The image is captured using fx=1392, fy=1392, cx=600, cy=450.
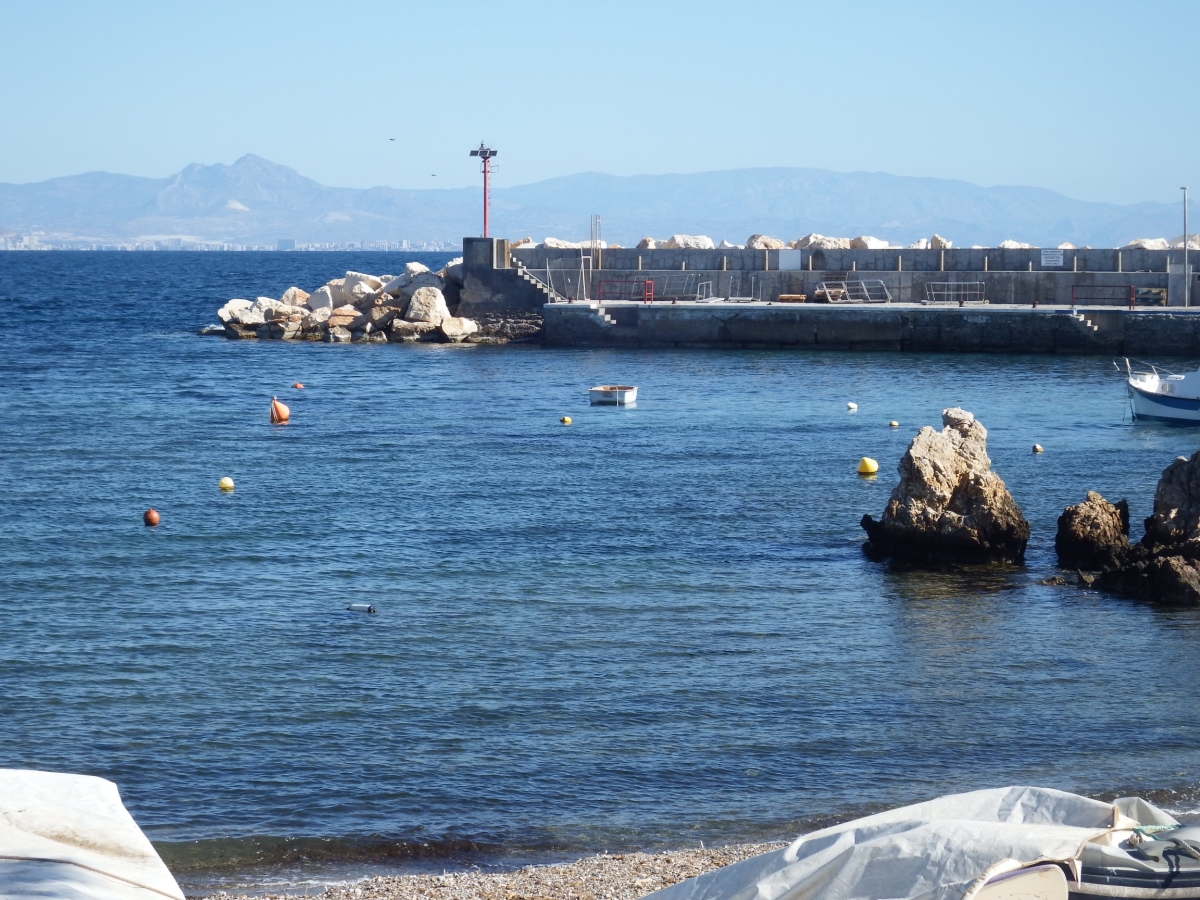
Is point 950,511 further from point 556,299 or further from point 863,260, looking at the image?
point 556,299

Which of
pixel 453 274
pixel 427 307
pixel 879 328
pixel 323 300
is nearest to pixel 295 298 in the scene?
pixel 323 300

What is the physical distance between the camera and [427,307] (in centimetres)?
5184

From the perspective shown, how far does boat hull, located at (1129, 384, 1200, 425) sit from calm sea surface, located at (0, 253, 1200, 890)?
175cm

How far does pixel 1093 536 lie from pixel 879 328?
30299mm

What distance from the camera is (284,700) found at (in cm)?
1256

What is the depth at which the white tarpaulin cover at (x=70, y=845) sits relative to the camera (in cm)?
592

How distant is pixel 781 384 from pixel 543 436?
36.6 ft

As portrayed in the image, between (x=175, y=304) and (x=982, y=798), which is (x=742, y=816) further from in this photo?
(x=175, y=304)

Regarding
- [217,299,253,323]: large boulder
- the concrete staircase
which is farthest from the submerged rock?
[217,299,253,323]: large boulder

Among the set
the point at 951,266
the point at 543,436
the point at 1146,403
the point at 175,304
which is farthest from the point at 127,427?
the point at 175,304

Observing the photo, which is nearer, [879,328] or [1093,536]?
[1093,536]

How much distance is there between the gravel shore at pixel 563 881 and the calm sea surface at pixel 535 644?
22.0 inches

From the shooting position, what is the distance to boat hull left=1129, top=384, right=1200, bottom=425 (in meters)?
30.4

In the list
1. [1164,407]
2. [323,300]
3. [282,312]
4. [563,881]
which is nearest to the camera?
[563,881]
